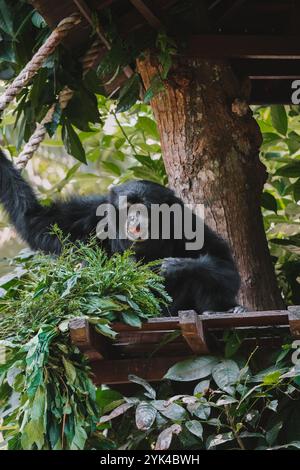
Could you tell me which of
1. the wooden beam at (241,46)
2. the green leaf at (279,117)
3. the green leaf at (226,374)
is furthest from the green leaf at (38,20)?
the green leaf at (226,374)

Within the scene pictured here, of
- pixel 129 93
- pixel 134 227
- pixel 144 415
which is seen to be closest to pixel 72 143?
pixel 129 93

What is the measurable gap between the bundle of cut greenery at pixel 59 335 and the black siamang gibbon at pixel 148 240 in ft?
2.65

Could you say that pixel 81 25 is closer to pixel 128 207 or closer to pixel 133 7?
pixel 133 7

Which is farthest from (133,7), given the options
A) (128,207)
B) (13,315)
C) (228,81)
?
(13,315)

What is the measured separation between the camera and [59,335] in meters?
4.77

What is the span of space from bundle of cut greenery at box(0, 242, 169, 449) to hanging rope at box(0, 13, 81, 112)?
1.07 meters

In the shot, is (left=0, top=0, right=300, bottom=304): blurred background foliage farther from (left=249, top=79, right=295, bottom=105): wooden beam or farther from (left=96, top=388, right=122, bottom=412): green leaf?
(left=96, top=388, right=122, bottom=412): green leaf

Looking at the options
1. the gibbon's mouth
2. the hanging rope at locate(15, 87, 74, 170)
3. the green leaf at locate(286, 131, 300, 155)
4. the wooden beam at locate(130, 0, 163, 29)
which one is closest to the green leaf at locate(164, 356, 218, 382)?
the gibbon's mouth

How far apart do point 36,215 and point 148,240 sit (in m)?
0.78

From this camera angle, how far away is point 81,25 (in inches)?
248

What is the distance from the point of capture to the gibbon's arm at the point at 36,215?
244 inches

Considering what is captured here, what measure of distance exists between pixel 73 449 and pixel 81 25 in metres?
3.02

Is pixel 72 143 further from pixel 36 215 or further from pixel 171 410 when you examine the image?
pixel 171 410

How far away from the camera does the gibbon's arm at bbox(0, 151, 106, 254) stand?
619 centimetres
